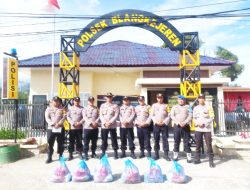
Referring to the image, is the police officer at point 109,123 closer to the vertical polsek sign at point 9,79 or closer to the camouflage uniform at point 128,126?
the camouflage uniform at point 128,126

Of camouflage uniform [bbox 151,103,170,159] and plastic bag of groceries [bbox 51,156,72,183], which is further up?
camouflage uniform [bbox 151,103,170,159]

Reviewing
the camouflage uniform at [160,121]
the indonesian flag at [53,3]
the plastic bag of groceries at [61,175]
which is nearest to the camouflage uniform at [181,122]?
the camouflage uniform at [160,121]

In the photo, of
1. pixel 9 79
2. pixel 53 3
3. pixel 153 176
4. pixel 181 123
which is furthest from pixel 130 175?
pixel 53 3

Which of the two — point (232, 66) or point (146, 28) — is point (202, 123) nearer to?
point (146, 28)

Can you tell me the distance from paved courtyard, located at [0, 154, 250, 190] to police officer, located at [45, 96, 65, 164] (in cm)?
47

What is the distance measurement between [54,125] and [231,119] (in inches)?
358

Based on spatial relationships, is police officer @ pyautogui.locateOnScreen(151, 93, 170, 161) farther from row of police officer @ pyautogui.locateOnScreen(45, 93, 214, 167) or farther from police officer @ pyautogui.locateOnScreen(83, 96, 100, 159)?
police officer @ pyautogui.locateOnScreen(83, 96, 100, 159)

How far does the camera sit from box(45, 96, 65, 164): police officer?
723 cm

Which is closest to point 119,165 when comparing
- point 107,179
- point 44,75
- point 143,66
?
point 107,179

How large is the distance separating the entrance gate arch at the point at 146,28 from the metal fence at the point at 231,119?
3550 mm

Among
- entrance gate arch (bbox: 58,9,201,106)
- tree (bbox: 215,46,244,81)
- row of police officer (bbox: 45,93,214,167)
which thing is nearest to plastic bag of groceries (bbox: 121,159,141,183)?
row of police officer (bbox: 45,93,214,167)

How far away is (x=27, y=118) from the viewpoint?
10.7 m

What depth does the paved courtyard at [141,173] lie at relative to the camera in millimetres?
4965

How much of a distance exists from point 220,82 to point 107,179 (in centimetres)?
1039
